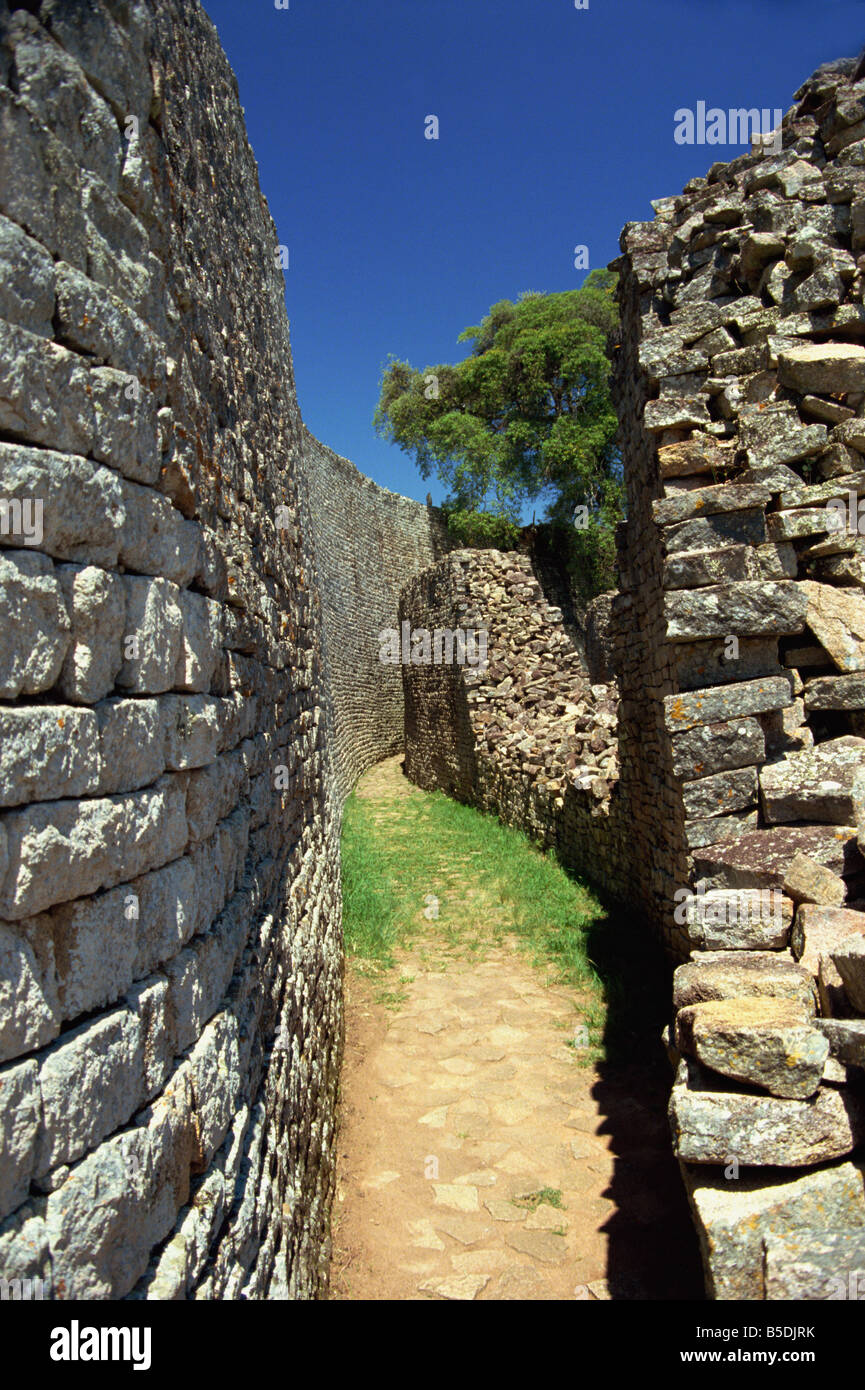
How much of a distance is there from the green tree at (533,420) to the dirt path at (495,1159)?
18.4 m

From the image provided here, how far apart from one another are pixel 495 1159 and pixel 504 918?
3.45 meters

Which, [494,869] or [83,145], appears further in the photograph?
[494,869]

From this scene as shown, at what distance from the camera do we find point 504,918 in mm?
7520

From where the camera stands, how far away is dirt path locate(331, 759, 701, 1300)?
330 centimetres

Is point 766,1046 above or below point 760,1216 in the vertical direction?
above

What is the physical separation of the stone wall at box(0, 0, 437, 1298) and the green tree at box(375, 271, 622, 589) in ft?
67.4

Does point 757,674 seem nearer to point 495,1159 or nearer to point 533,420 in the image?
point 495,1159

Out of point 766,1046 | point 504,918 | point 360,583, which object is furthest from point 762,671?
point 360,583

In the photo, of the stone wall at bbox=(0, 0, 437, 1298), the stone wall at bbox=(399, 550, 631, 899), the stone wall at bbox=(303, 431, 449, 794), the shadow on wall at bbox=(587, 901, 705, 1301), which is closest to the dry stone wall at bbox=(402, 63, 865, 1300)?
the shadow on wall at bbox=(587, 901, 705, 1301)

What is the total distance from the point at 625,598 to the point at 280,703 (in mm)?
3692

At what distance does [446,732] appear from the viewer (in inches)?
567

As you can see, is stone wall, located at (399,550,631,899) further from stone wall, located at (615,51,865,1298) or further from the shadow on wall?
stone wall, located at (615,51,865,1298)
